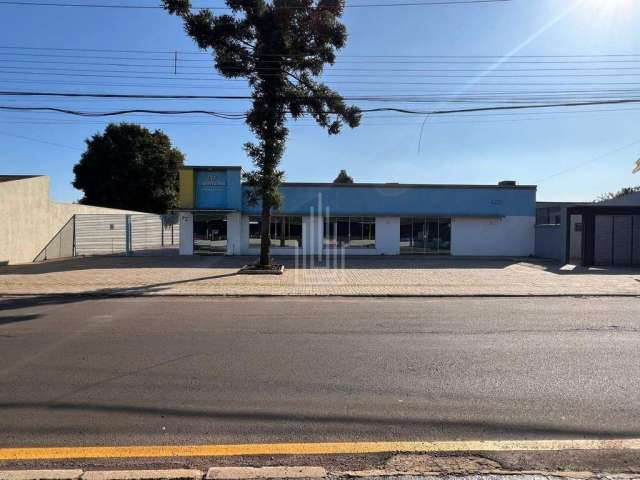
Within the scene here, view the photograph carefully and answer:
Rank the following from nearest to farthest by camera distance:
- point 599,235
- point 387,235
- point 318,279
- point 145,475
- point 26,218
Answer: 1. point 145,475
2. point 318,279
3. point 26,218
4. point 599,235
5. point 387,235

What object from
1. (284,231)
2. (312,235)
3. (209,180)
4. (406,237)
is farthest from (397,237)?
(209,180)

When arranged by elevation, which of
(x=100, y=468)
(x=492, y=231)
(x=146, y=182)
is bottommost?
(x=100, y=468)

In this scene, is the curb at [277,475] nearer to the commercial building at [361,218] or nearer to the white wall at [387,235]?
the commercial building at [361,218]

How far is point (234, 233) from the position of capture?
25.2m

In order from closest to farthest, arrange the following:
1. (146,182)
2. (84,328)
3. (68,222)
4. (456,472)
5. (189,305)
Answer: (456,472) → (84,328) → (189,305) → (68,222) → (146,182)

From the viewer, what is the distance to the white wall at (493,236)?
1045 inches

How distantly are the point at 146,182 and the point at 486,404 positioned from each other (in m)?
43.6

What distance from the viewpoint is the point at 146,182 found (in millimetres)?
43750

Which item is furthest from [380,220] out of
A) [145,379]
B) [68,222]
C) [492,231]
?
[145,379]

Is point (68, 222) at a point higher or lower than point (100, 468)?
higher

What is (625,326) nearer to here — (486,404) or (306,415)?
(486,404)

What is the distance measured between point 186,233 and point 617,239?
869 inches

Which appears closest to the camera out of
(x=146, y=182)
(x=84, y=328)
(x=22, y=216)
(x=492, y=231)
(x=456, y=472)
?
(x=456, y=472)

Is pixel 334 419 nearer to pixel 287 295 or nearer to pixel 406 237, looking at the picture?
pixel 287 295
